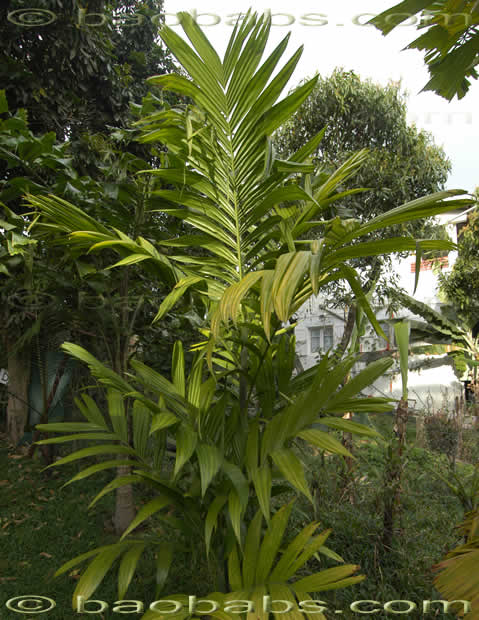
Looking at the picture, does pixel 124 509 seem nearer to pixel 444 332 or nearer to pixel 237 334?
pixel 237 334

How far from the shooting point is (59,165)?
2.19m

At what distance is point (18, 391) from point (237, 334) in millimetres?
3692

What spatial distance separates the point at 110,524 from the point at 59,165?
211 centimetres

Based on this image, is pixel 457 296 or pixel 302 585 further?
pixel 457 296

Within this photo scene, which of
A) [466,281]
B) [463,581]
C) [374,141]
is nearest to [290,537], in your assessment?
[463,581]

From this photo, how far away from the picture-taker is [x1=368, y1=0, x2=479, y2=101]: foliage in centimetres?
77

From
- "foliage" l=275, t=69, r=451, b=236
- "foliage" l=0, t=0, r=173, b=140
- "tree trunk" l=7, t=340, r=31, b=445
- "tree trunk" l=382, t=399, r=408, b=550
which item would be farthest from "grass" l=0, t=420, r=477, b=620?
"foliage" l=275, t=69, r=451, b=236

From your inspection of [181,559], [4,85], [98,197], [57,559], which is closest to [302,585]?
[181,559]

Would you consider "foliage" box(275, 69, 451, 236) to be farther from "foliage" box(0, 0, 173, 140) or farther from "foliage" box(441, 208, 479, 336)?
"foliage" box(0, 0, 173, 140)

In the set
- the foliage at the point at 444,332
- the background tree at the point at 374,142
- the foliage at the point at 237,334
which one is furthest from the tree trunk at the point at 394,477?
the foliage at the point at 444,332

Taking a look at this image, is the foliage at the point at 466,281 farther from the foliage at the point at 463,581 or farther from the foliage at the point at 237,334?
the foliage at the point at 463,581

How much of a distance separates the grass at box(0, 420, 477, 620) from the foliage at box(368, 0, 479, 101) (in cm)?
143

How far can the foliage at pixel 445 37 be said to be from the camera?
775 millimetres

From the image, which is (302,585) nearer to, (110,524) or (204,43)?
(204,43)
